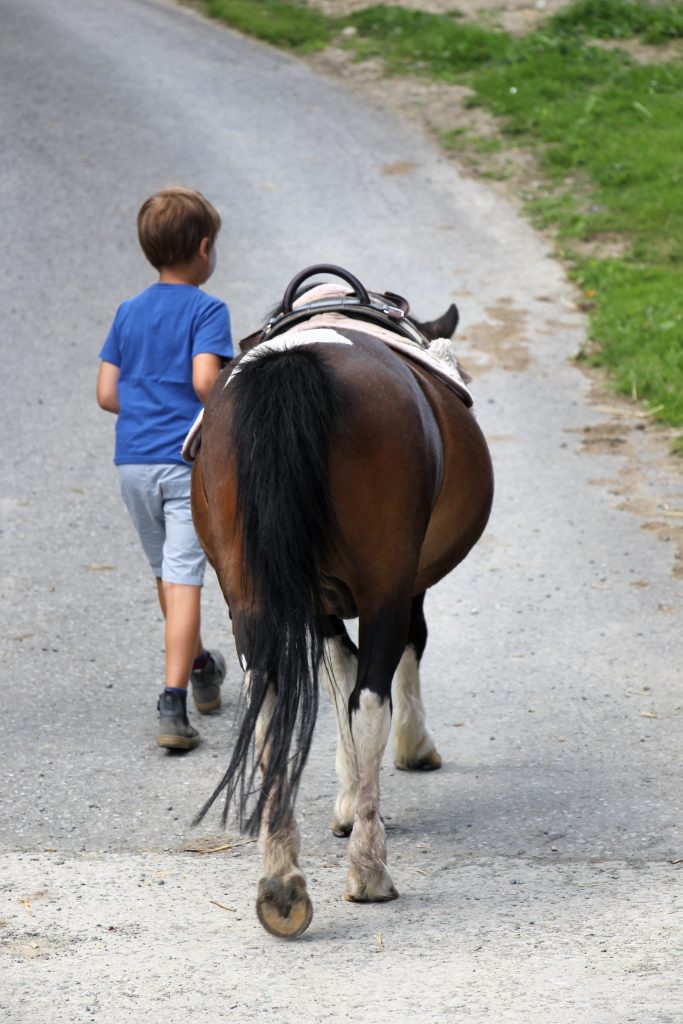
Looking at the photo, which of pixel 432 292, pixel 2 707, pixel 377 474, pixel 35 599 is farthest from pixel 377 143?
pixel 377 474

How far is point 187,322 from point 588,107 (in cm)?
970

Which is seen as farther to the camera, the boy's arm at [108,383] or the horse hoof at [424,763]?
the boy's arm at [108,383]

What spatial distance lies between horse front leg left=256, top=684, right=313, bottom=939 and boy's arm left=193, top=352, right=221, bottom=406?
4.60ft

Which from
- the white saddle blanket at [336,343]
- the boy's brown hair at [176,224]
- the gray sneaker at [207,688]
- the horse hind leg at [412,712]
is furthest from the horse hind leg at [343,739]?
the boy's brown hair at [176,224]

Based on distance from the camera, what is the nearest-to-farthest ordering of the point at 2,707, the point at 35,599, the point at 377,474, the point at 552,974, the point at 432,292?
1. the point at 552,974
2. the point at 377,474
3. the point at 2,707
4. the point at 35,599
5. the point at 432,292

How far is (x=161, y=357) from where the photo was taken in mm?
4625

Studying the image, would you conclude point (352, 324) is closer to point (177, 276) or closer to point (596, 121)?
point (177, 276)

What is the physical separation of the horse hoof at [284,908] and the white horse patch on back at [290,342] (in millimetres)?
1327

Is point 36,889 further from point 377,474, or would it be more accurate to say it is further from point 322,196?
point 322,196

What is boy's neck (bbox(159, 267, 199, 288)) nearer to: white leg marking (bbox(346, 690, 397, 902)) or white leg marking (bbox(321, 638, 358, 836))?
white leg marking (bbox(321, 638, 358, 836))

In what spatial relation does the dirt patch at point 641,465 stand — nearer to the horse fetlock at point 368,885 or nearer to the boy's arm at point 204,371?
the boy's arm at point 204,371

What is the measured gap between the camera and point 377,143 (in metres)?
13.3

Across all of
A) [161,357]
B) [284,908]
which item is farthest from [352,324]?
[284,908]

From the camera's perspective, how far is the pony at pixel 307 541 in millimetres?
3330
